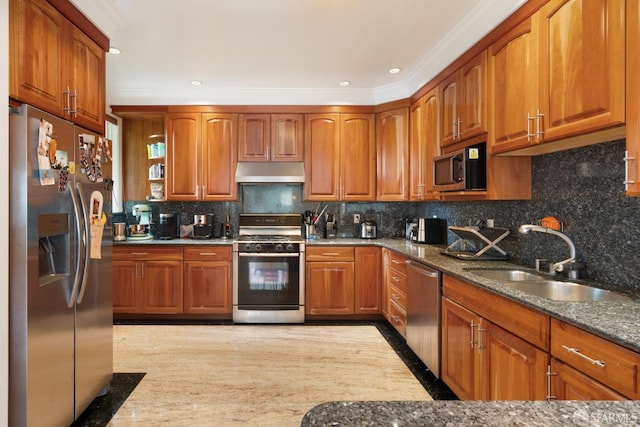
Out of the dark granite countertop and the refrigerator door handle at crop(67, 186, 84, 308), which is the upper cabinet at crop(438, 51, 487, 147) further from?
the refrigerator door handle at crop(67, 186, 84, 308)

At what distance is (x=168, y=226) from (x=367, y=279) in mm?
2405

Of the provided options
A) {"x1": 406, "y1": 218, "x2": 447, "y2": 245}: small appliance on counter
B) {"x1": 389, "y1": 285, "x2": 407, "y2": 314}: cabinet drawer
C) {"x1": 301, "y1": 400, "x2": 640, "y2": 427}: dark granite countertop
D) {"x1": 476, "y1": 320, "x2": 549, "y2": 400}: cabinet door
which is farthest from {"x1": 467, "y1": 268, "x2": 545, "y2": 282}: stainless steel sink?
{"x1": 301, "y1": 400, "x2": 640, "y2": 427}: dark granite countertop

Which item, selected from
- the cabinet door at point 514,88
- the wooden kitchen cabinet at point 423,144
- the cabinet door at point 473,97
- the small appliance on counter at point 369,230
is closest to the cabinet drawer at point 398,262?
the wooden kitchen cabinet at point 423,144

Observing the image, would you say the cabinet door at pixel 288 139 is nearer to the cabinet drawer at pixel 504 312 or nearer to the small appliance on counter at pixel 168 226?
the small appliance on counter at pixel 168 226

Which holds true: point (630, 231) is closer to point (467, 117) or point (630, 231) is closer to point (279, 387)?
point (467, 117)

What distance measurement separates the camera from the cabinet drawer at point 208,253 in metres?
4.07

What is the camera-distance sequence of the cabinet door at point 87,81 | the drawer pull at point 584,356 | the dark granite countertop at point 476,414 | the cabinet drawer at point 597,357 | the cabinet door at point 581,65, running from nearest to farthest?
1. the dark granite countertop at point 476,414
2. the cabinet drawer at point 597,357
3. the drawer pull at point 584,356
4. the cabinet door at point 581,65
5. the cabinet door at point 87,81

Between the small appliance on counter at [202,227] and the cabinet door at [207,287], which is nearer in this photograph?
the cabinet door at [207,287]

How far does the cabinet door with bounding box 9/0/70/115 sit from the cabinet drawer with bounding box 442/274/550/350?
8.14 feet

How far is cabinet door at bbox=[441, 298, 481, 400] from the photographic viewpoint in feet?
6.88

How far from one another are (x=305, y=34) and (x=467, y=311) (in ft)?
7.62

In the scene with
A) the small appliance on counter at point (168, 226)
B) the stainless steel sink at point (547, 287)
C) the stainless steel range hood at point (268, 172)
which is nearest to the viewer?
the stainless steel sink at point (547, 287)

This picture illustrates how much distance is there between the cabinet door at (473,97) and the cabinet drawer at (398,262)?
1.18 meters

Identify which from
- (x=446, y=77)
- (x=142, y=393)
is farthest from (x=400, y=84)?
(x=142, y=393)
